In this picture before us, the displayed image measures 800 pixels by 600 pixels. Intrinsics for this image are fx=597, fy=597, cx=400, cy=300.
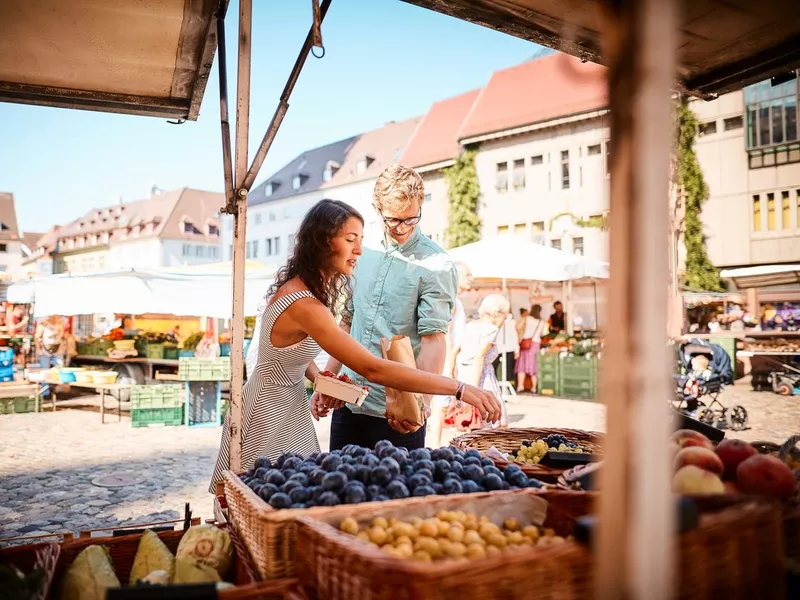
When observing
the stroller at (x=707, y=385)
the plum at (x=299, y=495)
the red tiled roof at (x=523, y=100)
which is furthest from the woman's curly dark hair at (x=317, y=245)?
the red tiled roof at (x=523, y=100)

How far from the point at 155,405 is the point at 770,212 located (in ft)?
72.1

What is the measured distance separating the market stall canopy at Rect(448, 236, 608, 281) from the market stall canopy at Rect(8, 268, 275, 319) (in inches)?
166

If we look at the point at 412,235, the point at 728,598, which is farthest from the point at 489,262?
the point at 728,598

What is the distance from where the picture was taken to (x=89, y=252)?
6519cm

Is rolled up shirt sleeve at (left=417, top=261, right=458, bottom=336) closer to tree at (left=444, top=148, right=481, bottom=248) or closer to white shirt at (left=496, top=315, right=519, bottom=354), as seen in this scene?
white shirt at (left=496, top=315, right=519, bottom=354)

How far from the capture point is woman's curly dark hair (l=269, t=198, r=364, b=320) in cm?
266

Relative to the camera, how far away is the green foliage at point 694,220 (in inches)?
867

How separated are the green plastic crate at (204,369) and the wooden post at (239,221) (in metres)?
7.29

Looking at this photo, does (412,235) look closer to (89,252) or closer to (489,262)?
(489,262)

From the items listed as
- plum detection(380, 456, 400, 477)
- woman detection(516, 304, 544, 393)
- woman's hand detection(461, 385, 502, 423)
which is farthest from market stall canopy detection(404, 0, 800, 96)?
woman detection(516, 304, 544, 393)

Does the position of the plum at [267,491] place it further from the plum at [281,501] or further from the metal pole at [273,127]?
the metal pole at [273,127]

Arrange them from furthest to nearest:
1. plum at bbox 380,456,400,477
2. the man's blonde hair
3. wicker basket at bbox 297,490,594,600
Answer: the man's blonde hair
plum at bbox 380,456,400,477
wicker basket at bbox 297,490,594,600

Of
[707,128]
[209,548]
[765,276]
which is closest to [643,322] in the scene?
[209,548]

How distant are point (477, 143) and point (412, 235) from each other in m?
26.7
